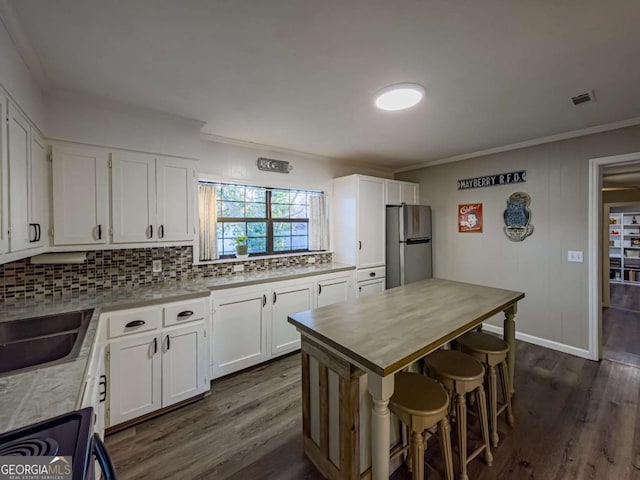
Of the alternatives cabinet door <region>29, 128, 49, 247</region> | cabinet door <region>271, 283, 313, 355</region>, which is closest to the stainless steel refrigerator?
cabinet door <region>271, 283, 313, 355</region>

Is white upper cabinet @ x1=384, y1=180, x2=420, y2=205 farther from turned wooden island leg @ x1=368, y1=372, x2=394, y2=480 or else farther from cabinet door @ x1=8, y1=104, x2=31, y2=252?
cabinet door @ x1=8, y1=104, x2=31, y2=252

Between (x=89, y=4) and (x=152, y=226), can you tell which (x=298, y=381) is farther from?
(x=89, y=4)

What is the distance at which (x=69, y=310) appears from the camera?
1804 millimetres

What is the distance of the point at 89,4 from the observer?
1.25m

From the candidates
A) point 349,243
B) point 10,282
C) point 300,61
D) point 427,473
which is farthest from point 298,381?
point 300,61

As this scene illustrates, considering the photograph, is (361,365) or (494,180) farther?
(494,180)

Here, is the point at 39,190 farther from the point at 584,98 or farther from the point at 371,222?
the point at 584,98

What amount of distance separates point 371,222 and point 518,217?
181cm

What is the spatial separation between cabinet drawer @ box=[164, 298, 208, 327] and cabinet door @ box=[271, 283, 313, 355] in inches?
30.1

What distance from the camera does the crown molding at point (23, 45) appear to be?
1281mm

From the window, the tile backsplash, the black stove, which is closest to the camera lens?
the black stove

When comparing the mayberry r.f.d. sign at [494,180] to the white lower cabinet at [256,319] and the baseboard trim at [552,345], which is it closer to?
the baseboard trim at [552,345]

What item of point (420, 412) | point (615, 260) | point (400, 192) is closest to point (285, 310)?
point (420, 412)

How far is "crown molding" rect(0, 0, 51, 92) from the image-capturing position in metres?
1.28
